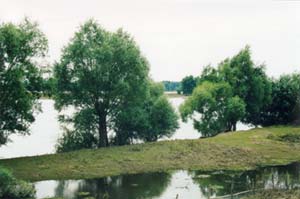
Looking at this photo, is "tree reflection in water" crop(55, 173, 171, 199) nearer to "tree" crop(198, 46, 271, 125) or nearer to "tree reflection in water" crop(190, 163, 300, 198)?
"tree reflection in water" crop(190, 163, 300, 198)

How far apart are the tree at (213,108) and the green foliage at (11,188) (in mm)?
40659

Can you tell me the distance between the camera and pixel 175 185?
4322cm

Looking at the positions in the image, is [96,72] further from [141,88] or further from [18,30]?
[18,30]

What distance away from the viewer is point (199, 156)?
54.8 metres

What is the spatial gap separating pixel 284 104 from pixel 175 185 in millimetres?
39688

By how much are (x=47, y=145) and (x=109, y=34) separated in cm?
2121

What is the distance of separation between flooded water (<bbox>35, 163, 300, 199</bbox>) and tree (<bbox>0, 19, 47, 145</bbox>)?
10.3 meters

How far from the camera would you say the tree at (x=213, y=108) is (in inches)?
2943

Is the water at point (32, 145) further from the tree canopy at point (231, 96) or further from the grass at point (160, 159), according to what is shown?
the tree canopy at point (231, 96)

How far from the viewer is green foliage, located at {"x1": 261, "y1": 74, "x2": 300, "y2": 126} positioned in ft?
254

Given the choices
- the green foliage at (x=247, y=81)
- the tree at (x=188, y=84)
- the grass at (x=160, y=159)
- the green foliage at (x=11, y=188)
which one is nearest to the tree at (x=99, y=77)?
the grass at (x=160, y=159)

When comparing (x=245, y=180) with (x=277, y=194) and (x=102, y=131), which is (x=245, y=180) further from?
(x=102, y=131)

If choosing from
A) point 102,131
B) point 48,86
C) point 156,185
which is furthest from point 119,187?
point 102,131

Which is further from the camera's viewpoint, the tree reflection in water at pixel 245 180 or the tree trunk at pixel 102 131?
the tree trunk at pixel 102 131
